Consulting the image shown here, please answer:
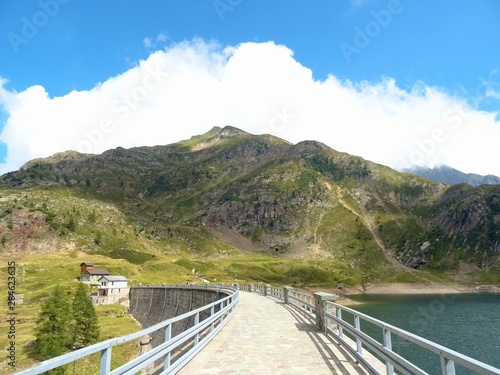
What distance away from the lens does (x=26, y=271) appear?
401 feet

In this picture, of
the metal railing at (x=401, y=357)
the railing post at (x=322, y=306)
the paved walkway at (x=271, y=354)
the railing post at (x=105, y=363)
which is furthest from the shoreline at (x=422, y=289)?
the railing post at (x=105, y=363)

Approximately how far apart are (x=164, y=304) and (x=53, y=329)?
19.3 m

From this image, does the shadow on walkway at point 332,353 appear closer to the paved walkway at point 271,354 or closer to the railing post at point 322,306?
the paved walkway at point 271,354

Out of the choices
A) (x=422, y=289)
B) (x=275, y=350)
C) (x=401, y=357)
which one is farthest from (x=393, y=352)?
(x=422, y=289)

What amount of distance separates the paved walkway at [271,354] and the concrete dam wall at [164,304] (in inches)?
863

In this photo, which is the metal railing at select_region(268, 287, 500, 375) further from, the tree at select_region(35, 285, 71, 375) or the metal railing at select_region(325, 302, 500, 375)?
the tree at select_region(35, 285, 71, 375)

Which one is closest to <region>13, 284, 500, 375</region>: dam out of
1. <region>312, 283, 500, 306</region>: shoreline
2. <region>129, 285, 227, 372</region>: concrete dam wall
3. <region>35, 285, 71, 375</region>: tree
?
<region>129, 285, 227, 372</region>: concrete dam wall

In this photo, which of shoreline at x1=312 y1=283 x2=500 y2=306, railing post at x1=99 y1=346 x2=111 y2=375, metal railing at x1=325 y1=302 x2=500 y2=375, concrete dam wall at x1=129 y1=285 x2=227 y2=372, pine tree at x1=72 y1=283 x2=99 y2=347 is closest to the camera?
metal railing at x1=325 y1=302 x2=500 y2=375

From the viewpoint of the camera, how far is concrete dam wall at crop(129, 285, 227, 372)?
46625mm

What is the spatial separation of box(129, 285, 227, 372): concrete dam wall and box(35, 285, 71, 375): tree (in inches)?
511

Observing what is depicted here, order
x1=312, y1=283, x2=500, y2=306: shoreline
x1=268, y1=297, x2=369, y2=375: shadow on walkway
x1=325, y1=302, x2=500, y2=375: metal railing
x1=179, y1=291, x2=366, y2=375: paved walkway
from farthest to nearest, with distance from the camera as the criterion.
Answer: x1=312, y1=283, x2=500, y2=306: shoreline
x1=268, y1=297, x2=369, y2=375: shadow on walkway
x1=179, y1=291, x2=366, y2=375: paved walkway
x1=325, y1=302, x2=500, y2=375: metal railing

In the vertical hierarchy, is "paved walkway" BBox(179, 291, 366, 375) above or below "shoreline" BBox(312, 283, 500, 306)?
above

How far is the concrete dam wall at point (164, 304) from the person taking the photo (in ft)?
153

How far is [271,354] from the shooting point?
13.4m
